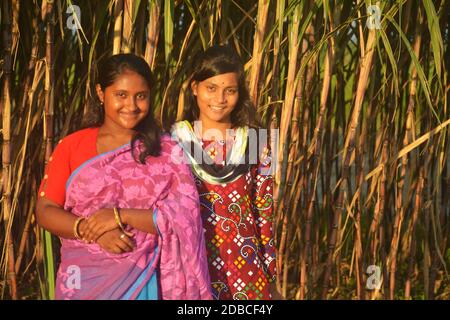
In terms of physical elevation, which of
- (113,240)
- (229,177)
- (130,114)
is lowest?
(113,240)

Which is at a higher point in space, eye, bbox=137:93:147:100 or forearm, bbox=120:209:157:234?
eye, bbox=137:93:147:100

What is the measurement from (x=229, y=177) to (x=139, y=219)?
0.65ft

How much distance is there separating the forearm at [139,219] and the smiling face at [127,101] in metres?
0.15

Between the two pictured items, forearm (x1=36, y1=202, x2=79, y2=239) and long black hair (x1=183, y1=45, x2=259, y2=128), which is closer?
forearm (x1=36, y1=202, x2=79, y2=239)

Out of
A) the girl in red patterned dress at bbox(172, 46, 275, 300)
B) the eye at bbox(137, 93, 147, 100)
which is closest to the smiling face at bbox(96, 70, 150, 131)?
the eye at bbox(137, 93, 147, 100)

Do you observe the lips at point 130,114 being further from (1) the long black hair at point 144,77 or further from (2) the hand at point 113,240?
(2) the hand at point 113,240

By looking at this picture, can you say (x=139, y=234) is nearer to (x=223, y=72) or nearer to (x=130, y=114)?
(x=130, y=114)

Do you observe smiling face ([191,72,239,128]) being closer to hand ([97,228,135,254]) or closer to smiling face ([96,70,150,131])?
smiling face ([96,70,150,131])

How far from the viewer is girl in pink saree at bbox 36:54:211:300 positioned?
1.28 m

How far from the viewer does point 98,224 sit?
126 cm

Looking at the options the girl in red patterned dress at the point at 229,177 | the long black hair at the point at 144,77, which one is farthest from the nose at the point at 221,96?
the long black hair at the point at 144,77

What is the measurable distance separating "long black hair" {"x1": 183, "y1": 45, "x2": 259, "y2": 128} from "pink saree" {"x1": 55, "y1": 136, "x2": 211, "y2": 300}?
16 cm

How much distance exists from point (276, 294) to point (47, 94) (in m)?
0.60

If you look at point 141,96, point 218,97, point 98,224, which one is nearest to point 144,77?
point 141,96
